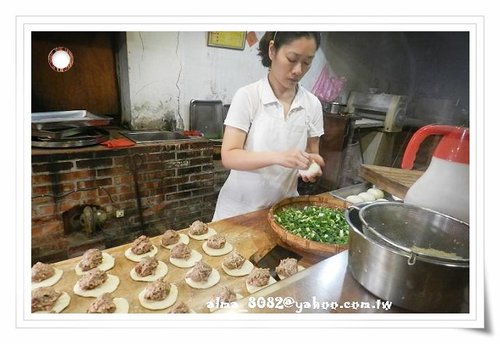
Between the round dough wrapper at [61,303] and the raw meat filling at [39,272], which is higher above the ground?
the raw meat filling at [39,272]

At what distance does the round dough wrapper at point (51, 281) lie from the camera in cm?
89

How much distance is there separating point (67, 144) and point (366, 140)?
3.24ft

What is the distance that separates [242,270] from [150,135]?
543 millimetres

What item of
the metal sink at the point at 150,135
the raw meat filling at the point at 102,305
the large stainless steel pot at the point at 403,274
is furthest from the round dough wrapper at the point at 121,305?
the large stainless steel pot at the point at 403,274

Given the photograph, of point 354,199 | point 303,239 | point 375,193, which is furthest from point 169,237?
point 375,193

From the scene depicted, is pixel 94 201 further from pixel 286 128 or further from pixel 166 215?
pixel 286 128

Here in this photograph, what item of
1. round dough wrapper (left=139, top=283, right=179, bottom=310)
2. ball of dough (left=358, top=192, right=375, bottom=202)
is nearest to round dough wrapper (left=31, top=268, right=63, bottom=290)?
round dough wrapper (left=139, top=283, right=179, bottom=310)

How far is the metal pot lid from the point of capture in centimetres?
70

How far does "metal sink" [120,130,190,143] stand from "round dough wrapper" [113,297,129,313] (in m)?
0.49

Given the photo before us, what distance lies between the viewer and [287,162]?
3.44 feet

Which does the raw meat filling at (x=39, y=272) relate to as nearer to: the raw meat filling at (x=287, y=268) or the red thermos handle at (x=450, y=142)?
the raw meat filling at (x=287, y=268)

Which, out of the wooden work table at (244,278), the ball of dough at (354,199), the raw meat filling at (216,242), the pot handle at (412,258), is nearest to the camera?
the pot handle at (412,258)

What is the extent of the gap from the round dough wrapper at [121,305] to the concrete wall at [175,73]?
0.54 metres

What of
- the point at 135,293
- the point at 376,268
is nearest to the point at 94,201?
the point at 135,293
